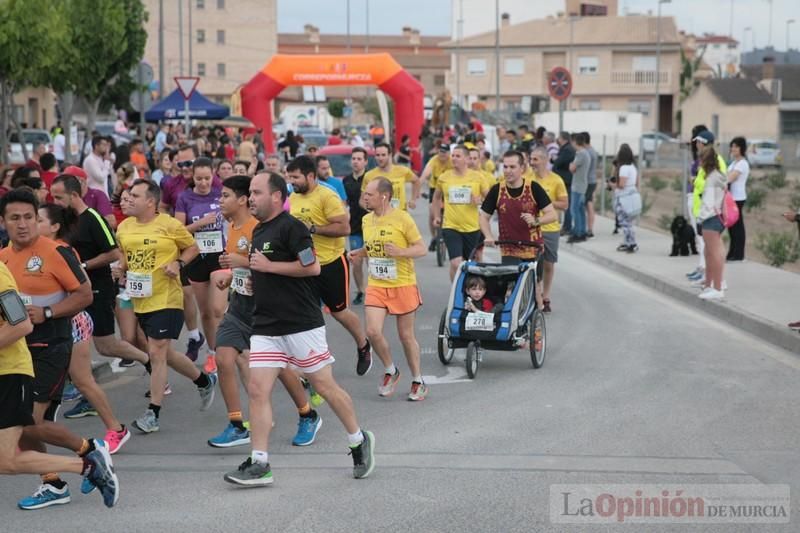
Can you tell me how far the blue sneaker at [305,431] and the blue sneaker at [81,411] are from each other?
1.94 metres

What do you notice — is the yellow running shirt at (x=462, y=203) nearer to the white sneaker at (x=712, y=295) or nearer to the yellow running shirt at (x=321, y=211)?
the white sneaker at (x=712, y=295)

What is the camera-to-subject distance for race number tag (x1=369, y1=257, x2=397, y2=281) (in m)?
9.95

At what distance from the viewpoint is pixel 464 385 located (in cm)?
1046

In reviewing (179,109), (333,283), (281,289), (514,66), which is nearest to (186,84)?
(179,109)

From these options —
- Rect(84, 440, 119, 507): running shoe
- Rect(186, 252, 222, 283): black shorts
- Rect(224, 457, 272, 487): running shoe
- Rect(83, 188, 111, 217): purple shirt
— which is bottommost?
Rect(224, 457, 272, 487): running shoe

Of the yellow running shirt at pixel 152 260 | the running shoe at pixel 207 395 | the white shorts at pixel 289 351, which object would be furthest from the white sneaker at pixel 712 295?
the white shorts at pixel 289 351

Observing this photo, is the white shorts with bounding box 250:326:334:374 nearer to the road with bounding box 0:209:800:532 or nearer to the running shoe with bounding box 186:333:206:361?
the road with bounding box 0:209:800:532

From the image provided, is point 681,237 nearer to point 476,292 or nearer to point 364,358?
point 476,292

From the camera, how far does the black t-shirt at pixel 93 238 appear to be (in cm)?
917

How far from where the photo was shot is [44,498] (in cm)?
704

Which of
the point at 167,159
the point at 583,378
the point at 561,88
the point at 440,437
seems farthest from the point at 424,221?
the point at 440,437

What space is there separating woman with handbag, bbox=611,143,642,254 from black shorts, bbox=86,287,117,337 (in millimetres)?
12705

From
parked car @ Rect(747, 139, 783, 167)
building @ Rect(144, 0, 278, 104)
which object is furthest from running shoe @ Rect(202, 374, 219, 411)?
building @ Rect(144, 0, 278, 104)

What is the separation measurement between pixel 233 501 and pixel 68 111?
84.4ft
